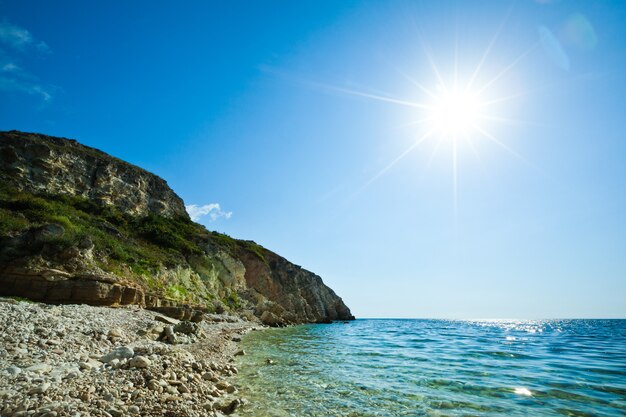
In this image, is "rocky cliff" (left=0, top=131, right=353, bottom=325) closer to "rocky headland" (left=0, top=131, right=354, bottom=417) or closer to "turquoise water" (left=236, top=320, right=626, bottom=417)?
"rocky headland" (left=0, top=131, right=354, bottom=417)

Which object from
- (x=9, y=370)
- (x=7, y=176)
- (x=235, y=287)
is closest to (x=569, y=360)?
(x=9, y=370)

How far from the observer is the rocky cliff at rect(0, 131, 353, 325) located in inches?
757

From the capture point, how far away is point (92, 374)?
731cm

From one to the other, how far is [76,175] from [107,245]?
61.4 ft

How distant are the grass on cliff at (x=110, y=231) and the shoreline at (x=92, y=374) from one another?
41.5ft

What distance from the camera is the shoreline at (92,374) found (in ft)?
18.6

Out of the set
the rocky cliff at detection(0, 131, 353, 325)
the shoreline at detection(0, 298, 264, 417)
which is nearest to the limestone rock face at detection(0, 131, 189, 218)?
the rocky cliff at detection(0, 131, 353, 325)

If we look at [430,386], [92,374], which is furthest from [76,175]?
[430,386]

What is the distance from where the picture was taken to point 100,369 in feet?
25.8

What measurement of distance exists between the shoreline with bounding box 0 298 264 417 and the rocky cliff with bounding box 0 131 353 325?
7.87 m

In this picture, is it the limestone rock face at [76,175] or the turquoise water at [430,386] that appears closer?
the turquoise water at [430,386]

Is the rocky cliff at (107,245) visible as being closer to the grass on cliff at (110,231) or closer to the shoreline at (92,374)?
the grass on cliff at (110,231)

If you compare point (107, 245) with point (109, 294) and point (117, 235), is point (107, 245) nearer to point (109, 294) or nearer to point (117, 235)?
point (117, 235)

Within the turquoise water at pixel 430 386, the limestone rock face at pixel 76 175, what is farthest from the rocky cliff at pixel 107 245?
the turquoise water at pixel 430 386
